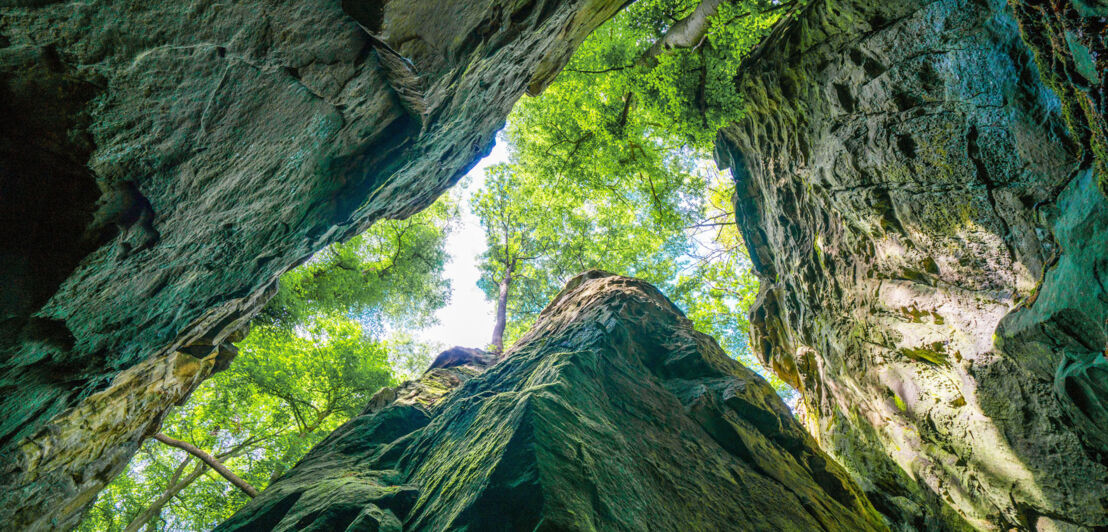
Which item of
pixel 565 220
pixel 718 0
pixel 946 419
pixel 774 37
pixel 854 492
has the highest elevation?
pixel 565 220

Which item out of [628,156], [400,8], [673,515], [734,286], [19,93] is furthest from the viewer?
[734,286]

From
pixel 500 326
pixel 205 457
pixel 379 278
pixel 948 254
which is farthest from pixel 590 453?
pixel 379 278

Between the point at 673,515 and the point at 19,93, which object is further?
the point at 673,515

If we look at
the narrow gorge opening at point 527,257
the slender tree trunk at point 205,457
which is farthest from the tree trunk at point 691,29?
the slender tree trunk at point 205,457

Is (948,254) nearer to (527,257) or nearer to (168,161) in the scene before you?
(168,161)

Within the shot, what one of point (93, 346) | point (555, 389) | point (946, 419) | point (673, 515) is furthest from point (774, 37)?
point (93, 346)

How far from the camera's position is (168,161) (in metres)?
2.53

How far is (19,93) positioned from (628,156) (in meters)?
9.85

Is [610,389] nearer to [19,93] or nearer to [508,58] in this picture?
[508,58]

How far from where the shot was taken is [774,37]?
623 cm

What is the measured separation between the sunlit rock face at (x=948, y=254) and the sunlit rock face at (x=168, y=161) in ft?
12.5

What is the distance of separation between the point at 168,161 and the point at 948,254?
269 inches

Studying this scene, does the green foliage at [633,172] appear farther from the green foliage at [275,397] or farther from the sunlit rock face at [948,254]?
the green foliage at [275,397]

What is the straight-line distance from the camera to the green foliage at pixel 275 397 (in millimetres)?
11250
